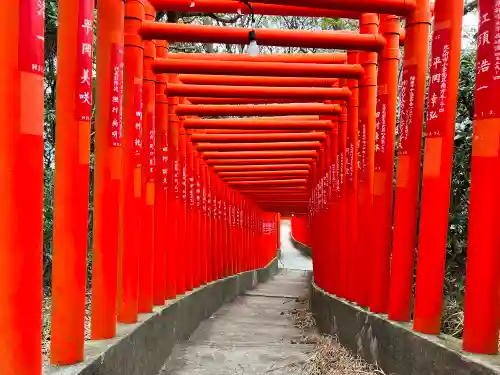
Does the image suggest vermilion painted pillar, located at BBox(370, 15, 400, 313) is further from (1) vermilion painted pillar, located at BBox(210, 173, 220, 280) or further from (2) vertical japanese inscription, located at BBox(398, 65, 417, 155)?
(1) vermilion painted pillar, located at BBox(210, 173, 220, 280)

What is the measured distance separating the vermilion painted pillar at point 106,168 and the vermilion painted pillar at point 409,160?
7.27ft

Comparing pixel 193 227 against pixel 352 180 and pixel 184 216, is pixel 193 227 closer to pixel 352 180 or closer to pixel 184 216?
pixel 184 216

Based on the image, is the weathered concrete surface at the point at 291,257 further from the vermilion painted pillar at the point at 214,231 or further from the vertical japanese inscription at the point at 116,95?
the vertical japanese inscription at the point at 116,95

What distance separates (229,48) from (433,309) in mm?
10927

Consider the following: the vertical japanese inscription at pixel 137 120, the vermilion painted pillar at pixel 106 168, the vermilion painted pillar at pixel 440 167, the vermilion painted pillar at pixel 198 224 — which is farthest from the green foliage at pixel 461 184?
the vermilion painted pillar at pixel 198 224

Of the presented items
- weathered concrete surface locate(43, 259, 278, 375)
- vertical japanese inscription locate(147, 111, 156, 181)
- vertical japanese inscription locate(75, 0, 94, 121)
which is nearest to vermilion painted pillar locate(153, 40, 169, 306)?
weathered concrete surface locate(43, 259, 278, 375)

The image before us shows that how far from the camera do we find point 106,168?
14.9 feet

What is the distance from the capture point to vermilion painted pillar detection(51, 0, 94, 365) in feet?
12.1

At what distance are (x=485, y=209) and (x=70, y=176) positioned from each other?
2416 mm

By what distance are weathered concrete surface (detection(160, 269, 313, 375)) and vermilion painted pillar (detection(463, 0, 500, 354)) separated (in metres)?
3.16

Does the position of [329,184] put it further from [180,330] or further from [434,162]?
[434,162]

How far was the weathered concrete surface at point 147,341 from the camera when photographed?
3.98 meters

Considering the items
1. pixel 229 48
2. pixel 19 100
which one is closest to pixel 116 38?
pixel 19 100

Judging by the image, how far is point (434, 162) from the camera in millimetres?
4398
